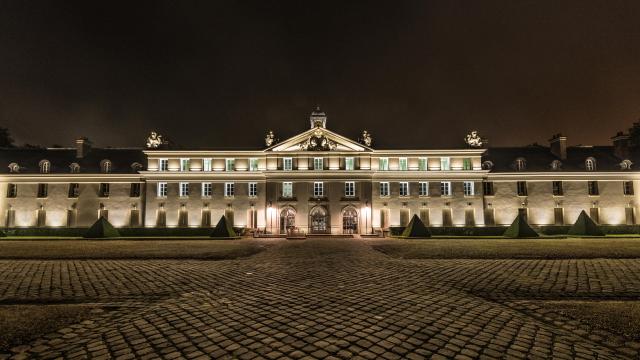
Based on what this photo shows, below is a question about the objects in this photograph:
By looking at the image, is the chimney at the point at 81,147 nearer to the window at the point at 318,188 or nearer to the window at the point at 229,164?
the window at the point at 229,164

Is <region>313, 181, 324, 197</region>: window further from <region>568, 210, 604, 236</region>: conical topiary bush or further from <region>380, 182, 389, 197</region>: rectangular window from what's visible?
<region>568, 210, 604, 236</region>: conical topiary bush

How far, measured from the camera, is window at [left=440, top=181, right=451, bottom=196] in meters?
45.1

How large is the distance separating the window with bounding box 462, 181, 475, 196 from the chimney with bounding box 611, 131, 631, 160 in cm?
2287

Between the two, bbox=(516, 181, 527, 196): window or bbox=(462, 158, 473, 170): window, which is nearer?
bbox=(516, 181, 527, 196): window

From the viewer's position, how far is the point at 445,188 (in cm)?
4531

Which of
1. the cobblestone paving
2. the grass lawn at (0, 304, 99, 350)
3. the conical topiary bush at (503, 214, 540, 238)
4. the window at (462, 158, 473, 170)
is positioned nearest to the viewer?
the cobblestone paving

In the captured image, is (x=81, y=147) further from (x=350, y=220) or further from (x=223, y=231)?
(x=350, y=220)

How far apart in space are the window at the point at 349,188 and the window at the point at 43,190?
131 ft

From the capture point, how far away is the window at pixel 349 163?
44844mm

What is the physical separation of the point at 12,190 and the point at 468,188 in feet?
199

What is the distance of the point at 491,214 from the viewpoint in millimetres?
45188

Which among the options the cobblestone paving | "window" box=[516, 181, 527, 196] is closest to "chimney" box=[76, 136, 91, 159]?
the cobblestone paving

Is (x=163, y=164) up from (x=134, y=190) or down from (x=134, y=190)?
up

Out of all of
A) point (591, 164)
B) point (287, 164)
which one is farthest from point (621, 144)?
point (287, 164)
